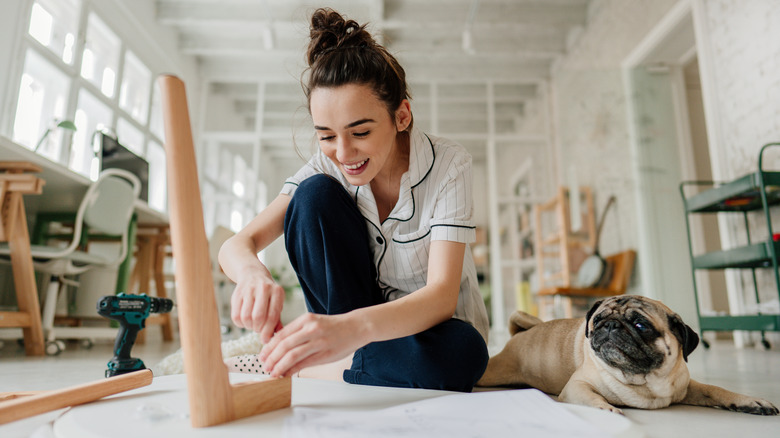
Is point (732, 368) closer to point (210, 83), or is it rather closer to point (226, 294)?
point (226, 294)

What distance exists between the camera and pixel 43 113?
3256 mm

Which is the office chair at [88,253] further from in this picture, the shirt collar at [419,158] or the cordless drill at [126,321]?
the shirt collar at [419,158]

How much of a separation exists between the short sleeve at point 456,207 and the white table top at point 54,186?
5.51 feet

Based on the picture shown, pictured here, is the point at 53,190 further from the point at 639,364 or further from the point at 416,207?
the point at 639,364

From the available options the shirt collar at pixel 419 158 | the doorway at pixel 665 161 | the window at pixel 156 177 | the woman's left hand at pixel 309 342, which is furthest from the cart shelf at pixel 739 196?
the window at pixel 156 177

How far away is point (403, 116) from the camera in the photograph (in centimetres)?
104

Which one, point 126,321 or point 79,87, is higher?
point 79,87

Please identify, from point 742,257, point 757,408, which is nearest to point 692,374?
point 757,408

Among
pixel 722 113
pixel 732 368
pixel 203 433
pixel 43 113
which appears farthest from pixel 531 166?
pixel 203 433

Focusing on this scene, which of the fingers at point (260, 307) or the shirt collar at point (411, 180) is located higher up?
the shirt collar at point (411, 180)

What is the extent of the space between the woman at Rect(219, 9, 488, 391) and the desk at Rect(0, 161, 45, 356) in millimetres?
1458

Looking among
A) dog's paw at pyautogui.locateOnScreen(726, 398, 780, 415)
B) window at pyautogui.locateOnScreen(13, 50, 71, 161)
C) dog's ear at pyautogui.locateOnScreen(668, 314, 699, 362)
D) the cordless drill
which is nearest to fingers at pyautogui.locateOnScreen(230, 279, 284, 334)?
the cordless drill

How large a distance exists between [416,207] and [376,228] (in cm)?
10

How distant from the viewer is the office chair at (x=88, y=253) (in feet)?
7.07
